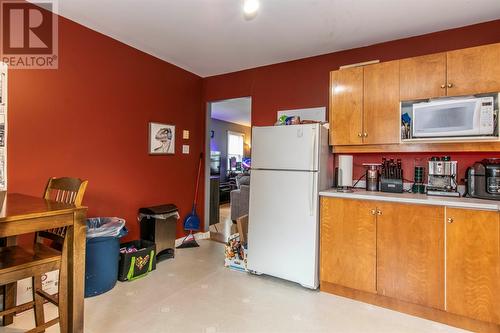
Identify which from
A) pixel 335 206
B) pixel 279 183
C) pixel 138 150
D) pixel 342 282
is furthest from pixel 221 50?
pixel 342 282

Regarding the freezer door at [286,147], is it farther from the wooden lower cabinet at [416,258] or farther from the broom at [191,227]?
the broom at [191,227]

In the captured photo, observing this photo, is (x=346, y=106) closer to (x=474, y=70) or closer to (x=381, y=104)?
(x=381, y=104)

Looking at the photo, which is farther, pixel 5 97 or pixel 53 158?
pixel 53 158

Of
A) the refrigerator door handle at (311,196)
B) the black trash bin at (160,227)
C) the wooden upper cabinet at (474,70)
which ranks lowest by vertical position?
the black trash bin at (160,227)

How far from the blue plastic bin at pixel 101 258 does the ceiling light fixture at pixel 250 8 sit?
86.6 inches

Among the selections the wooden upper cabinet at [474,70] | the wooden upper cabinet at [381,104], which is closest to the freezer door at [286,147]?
the wooden upper cabinet at [381,104]

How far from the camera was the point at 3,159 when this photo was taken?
2.07 meters

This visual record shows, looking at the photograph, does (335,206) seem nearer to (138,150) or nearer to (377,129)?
(377,129)

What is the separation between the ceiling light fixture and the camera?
2.05 metres

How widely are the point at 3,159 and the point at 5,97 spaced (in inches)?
19.1

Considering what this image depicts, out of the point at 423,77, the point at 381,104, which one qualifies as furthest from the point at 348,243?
the point at 423,77

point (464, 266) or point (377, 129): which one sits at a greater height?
point (377, 129)

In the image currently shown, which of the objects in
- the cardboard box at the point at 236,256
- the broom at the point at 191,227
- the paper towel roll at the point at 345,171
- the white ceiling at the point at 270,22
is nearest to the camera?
the white ceiling at the point at 270,22

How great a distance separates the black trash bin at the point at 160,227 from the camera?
3.04 meters
